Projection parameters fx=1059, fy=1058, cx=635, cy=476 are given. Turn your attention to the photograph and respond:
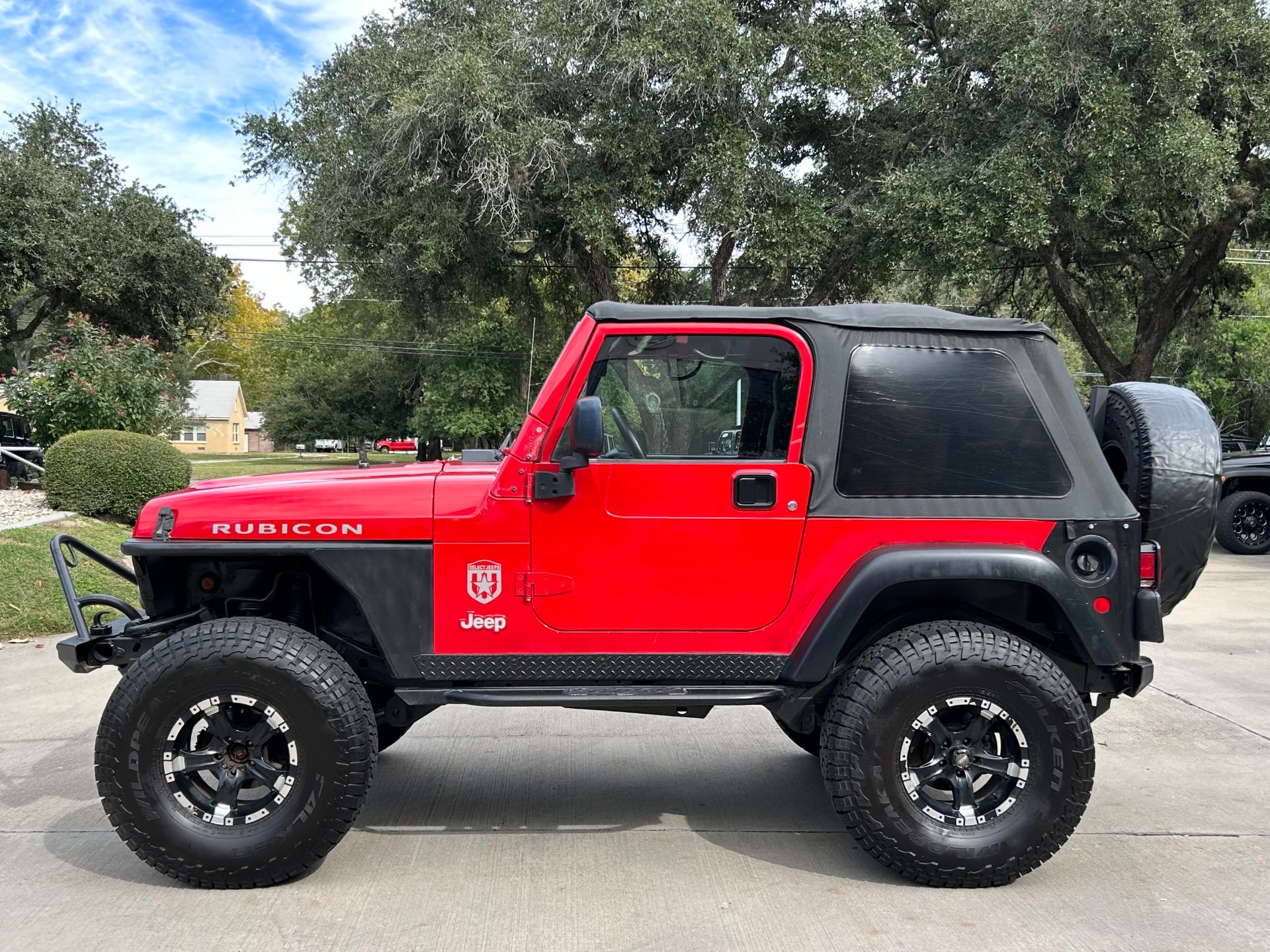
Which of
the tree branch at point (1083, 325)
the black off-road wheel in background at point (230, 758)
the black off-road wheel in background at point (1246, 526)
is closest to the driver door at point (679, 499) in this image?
the black off-road wheel in background at point (230, 758)

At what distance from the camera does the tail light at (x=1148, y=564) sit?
150 inches

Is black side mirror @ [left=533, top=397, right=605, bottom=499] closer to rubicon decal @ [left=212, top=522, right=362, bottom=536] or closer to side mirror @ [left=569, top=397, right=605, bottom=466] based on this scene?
side mirror @ [left=569, top=397, right=605, bottom=466]

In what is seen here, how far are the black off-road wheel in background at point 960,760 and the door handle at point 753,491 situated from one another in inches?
26.3

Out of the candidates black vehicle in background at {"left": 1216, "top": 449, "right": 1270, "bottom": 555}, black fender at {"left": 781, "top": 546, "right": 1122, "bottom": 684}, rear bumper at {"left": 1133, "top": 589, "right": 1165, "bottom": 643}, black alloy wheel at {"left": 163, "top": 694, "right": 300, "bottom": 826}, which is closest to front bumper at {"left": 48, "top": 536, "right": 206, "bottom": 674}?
black alloy wheel at {"left": 163, "top": 694, "right": 300, "bottom": 826}

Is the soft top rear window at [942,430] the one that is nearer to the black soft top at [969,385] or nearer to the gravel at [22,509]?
the black soft top at [969,385]

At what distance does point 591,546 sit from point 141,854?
6.00 ft

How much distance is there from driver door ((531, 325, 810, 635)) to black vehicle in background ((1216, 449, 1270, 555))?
1236 cm

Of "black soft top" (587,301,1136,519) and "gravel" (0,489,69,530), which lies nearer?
"black soft top" (587,301,1136,519)

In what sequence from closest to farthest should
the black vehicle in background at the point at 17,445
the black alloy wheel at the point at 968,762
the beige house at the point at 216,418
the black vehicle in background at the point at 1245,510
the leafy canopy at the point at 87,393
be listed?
the black alloy wheel at the point at 968,762 < the black vehicle in background at the point at 1245,510 < the leafy canopy at the point at 87,393 < the black vehicle in background at the point at 17,445 < the beige house at the point at 216,418

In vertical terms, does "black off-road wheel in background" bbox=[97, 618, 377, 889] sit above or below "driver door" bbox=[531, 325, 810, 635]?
below

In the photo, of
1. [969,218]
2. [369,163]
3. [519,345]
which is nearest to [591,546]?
[969,218]

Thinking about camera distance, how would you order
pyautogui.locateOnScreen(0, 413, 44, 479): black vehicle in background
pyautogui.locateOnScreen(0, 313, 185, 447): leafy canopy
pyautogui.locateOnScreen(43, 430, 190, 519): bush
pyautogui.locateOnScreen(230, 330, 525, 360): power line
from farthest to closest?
1. pyautogui.locateOnScreen(230, 330, 525, 360): power line
2. pyautogui.locateOnScreen(0, 413, 44, 479): black vehicle in background
3. pyautogui.locateOnScreen(0, 313, 185, 447): leafy canopy
4. pyautogui.locateOnScreen(43, 430, 190, 519): bush

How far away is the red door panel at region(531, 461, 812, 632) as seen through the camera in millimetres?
3674

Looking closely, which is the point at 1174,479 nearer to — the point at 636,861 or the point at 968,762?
→ the point at 968,762
